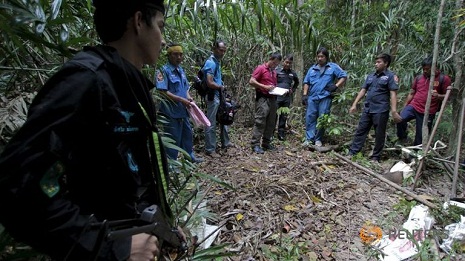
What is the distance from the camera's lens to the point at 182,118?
14.3 feet

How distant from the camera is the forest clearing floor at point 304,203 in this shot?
2.99 metres

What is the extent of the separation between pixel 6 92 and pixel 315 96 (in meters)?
5.31

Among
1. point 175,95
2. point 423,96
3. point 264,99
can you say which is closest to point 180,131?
point 175,95

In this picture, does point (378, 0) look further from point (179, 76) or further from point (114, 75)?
point (114, 75)

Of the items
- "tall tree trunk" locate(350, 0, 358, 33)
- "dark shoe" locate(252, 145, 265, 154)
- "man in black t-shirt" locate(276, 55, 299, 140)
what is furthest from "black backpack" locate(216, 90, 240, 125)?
"tall tree trunk" locate(350, 0, 358, 33)

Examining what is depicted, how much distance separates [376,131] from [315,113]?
1.24 meters

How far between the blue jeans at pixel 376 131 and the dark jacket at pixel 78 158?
16.8ft

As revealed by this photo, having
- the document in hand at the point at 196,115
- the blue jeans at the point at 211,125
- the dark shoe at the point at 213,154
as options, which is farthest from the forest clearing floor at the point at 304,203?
the document in hand at the point at 196,115

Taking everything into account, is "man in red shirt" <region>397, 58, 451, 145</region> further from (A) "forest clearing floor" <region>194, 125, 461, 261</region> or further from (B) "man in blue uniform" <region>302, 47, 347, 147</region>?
(B) "man in blue uniform" <region>302, 47, 347, 147</region>

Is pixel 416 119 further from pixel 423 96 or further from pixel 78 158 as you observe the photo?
pixel 78 158

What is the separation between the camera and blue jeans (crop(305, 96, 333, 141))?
618 centimetres

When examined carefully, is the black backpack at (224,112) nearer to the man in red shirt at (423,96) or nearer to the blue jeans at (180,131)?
the blue jeans at (180,131)

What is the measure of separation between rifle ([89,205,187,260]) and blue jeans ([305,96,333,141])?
541 cm

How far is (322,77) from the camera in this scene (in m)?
6.09
